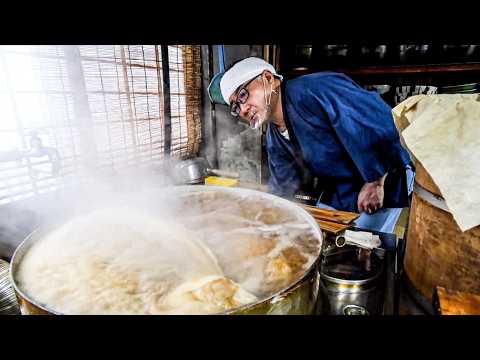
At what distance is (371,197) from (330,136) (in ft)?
2.41

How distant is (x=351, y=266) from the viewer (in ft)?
4.51

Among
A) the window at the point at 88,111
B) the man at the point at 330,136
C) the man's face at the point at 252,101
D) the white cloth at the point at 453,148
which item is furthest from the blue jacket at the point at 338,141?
the window at the point at 88,111

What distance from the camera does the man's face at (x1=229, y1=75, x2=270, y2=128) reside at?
2818 mm

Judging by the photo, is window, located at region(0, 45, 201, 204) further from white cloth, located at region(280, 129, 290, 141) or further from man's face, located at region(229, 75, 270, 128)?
white cloth, located at region(280, 129, 290, 141)

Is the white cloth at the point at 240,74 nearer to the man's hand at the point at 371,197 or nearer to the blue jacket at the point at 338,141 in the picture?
the blue jacket at the point at 338,141

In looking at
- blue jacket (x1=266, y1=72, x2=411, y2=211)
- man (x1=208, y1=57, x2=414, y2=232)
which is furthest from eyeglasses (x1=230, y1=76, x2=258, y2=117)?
blue jacket (x1=266, y1=72, x2=411, y2=211)

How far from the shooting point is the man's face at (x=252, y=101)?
2.82 meters

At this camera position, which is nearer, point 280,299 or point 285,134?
point 280,299

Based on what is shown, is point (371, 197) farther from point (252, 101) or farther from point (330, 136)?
point (252, 101)

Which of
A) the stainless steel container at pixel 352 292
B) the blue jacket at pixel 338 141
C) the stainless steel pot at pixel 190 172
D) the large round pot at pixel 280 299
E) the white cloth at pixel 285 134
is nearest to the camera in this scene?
the large round pot at pixel 280 299

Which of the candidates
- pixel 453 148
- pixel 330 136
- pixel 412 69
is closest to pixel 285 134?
pixel 330 136

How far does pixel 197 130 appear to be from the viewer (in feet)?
16.0

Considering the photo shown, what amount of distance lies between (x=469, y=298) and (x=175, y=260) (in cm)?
104
